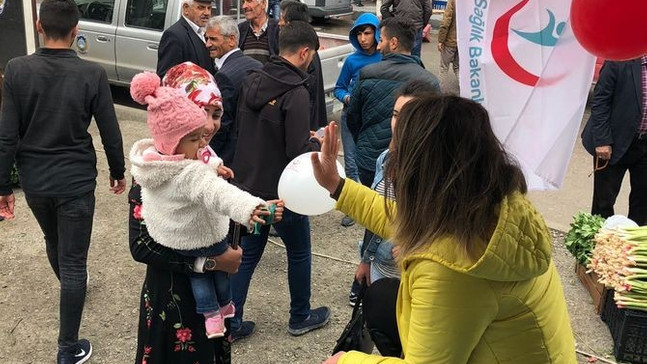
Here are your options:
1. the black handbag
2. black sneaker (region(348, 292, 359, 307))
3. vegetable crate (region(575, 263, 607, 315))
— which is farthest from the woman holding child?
vegetable crate (region(575, 263, 607, 315))

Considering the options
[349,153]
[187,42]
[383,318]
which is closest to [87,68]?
[187,42]

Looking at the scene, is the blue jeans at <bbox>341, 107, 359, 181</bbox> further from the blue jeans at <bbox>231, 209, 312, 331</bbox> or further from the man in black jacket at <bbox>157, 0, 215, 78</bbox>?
the blue jeans at <bbox>231, 209, 312, 331</bbox>

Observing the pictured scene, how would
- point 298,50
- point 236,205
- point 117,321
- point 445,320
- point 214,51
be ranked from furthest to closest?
1. point 214,51
2. point 117,321
3. point 298,50
4. point 236,205
5. point 445,320

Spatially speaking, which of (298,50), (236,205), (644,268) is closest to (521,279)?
(236,205)

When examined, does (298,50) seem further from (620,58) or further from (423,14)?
(423,14)

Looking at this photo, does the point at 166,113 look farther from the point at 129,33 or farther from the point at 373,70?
the point at 129,33

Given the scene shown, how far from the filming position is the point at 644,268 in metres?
3.64

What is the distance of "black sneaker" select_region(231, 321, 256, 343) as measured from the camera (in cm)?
372

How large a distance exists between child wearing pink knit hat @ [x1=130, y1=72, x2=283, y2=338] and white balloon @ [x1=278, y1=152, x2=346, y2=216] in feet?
1.29

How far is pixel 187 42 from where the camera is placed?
177 inches

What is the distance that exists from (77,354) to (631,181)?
13.4 feet

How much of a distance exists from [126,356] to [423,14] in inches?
298

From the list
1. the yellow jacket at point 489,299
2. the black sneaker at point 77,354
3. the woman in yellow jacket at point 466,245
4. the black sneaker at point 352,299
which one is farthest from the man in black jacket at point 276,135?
the yellow jacket at point 489,299

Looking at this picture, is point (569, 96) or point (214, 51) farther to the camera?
point (214, 51)
